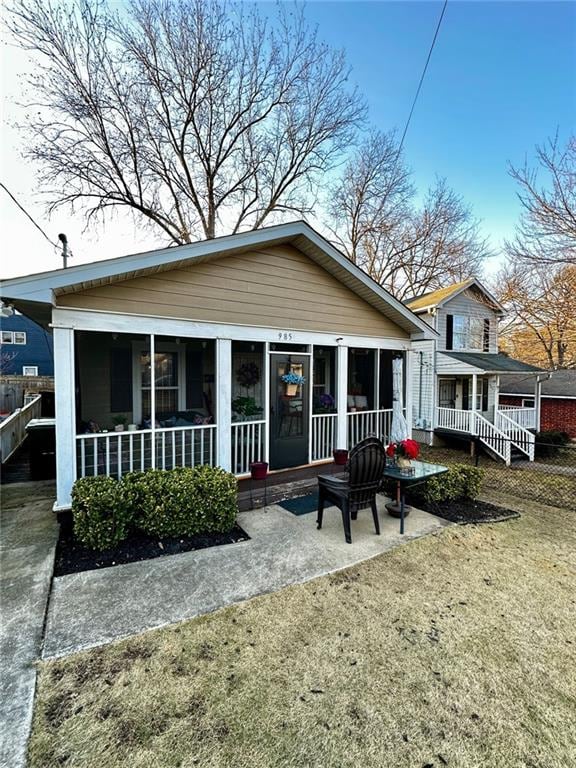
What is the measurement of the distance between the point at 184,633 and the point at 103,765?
40.0 inches

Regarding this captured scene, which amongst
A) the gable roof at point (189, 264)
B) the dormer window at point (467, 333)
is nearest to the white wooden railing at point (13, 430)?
the gable roof at point (189, 264)

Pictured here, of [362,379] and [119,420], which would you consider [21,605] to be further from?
[362,379]

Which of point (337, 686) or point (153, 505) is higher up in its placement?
point (153, 505)

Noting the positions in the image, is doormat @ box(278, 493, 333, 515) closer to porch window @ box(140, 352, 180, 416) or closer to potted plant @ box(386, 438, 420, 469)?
potted plant @ box(386, 438, 420, 469)

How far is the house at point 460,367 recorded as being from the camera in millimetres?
13086

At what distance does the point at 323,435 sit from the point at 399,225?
16.1m

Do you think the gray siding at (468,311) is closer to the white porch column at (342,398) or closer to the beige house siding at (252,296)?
the beige house siding at (252,296)

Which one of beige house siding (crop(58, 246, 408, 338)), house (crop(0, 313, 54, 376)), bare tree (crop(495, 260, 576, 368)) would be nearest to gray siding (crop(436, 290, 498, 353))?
bare tree (crop(495, 260, 576, 368))

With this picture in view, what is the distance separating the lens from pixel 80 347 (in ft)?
23.2

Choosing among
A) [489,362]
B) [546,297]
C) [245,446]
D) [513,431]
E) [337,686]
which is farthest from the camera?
[489,362]

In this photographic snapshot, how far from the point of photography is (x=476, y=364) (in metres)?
12.8

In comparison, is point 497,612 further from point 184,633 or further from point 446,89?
point 446,89

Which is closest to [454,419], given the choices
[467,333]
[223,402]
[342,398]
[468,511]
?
[467,333]

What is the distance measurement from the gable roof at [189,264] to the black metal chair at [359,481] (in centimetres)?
354
